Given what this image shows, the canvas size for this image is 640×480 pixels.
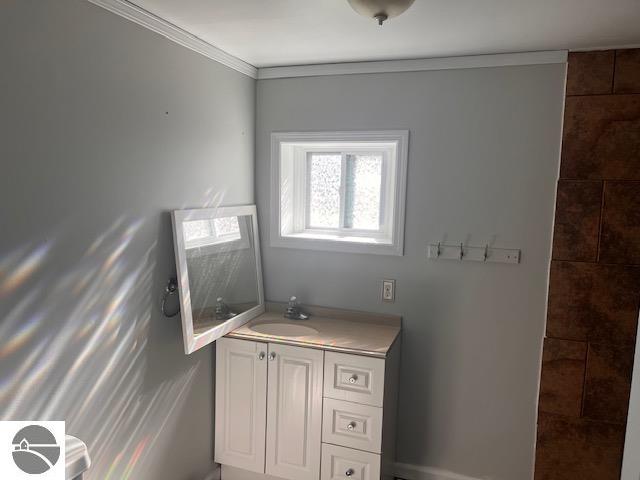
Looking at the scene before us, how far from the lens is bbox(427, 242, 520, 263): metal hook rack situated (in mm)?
2391

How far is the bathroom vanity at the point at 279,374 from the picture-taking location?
2234mm

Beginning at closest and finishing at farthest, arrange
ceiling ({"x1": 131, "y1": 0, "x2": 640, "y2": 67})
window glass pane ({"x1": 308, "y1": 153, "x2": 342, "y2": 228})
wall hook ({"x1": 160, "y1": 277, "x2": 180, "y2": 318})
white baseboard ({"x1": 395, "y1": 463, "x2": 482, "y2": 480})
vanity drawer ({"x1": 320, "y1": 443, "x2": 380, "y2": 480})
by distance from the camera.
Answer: ceiling ({"x1": 131, "y1": 0, "x2": 640, "y2": 67})
wall hook ({"x1": 160, "y1": 277, "x2": 180, "y2": 318})
vanity drawer ({"x1": 320, "y1": 443, "x2": 380, "y2": 480})
white baseboard ({"x1": 395, "y1": 463, "x2": 482, "y2": 480})
window glass pane ({"x1": 308, "y1": 153, "x2": 342, "y2": 228})

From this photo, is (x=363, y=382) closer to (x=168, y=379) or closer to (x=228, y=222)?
(x=168, y=379)

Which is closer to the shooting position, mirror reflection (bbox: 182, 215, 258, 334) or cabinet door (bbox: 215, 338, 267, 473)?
mirror reflection (bbox: 182, 215, 258, 334)

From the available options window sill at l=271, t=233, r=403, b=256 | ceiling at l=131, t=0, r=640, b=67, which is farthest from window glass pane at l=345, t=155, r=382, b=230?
ceiling at l=131, t=0, r=640, b=67

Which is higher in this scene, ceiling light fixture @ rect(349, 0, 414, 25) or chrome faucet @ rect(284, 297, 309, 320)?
ceiling light fixture @ rect(349, 0, 414, 25)

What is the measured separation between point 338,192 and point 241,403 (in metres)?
1.31

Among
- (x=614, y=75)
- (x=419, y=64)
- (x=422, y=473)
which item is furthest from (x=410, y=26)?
(x=422, y=473)

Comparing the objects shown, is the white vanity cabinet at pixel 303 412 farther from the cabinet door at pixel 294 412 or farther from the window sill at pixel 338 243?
the window sill at pixel 338 243

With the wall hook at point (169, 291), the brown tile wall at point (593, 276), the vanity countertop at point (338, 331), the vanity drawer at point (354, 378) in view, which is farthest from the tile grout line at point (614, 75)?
the wall hook at point (169, 291)

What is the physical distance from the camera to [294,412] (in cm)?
236

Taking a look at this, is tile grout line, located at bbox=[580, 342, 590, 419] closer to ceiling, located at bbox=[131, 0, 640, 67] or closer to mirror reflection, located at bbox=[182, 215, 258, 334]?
ceiling, located at bbox=[131, 0, 640, 67]

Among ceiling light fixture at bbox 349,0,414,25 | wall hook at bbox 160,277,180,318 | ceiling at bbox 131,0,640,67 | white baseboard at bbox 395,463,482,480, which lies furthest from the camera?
white baseboard at bbox 395,463,482,480

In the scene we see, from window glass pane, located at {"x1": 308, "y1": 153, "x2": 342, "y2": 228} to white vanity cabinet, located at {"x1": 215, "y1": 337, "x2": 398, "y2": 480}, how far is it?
34.9 inches
